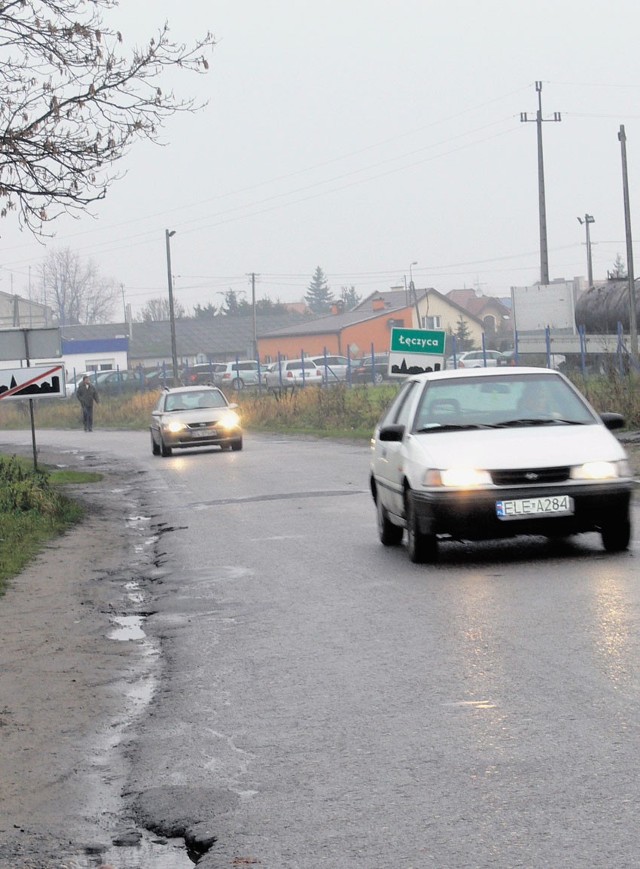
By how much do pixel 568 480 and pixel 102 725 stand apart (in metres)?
5.44

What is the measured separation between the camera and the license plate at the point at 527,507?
11.2 m

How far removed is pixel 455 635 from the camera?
8.42 meters

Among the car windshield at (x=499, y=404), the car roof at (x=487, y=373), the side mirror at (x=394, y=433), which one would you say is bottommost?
the side mirror at (x=394, y=433)

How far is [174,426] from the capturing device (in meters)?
32.3

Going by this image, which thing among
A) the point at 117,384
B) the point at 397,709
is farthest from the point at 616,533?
the point at 117,384

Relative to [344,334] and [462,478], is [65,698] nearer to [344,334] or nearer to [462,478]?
[462,478]

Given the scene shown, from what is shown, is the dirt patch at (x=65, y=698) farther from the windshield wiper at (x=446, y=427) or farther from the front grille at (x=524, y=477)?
the front grille at (x=524, y=477)

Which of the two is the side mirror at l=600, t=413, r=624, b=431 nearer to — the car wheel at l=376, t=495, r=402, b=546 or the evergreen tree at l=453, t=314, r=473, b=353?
the car wheel at l=376, t=495, r=402, b=546

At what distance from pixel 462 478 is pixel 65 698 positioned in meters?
4.58

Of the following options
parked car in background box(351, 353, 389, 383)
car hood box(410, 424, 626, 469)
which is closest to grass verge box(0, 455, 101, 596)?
car hood box(410, 424, 626, 469)

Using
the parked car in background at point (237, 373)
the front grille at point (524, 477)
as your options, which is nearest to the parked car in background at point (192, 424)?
the front grille at point (524, 477)

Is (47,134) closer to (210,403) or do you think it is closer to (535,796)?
(535,796)

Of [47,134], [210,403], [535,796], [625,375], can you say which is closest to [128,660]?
[535,796]

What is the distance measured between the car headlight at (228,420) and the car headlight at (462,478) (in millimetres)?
21533
